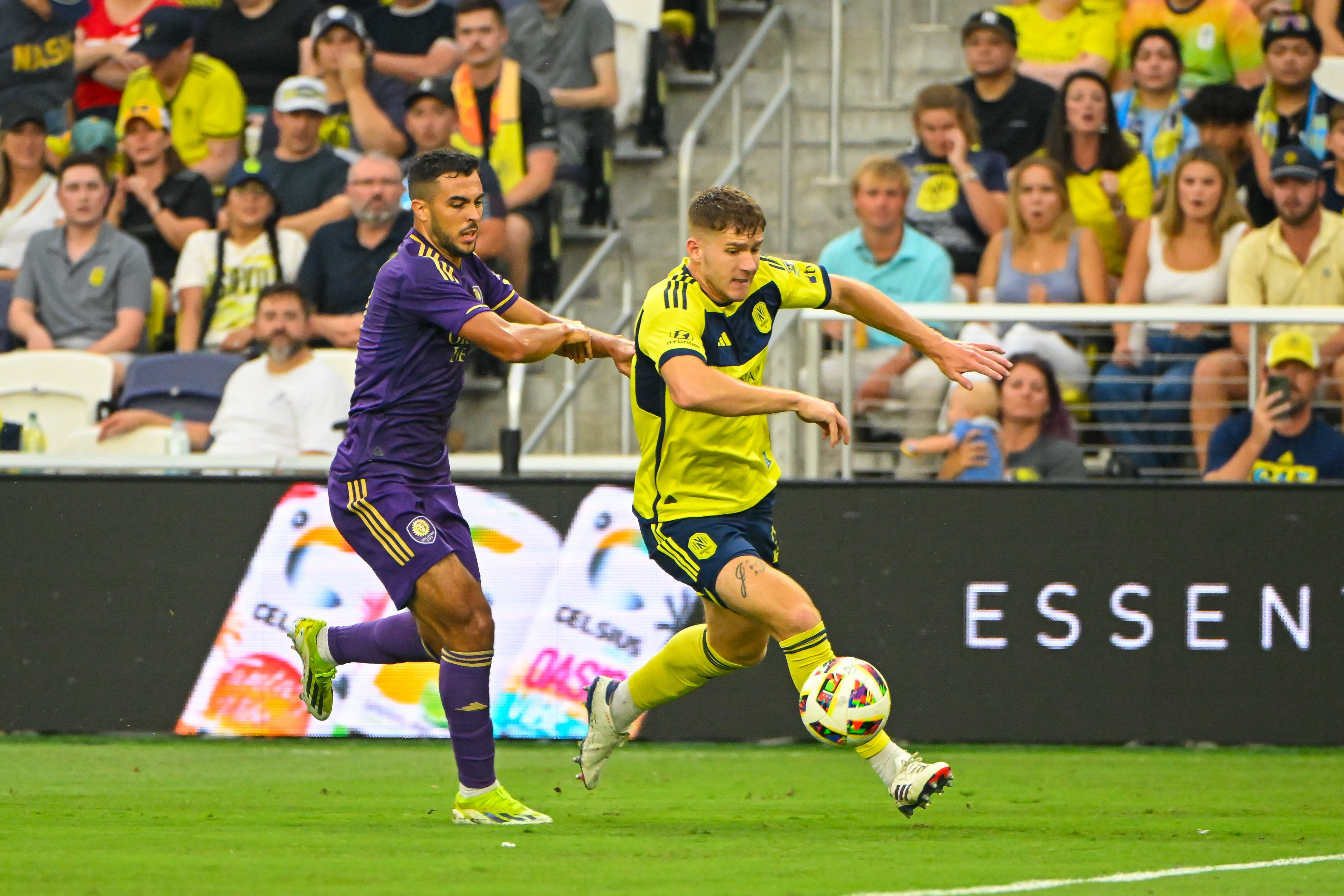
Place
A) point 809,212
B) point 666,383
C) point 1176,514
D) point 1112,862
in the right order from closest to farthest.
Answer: point 1112,862
point 666,383
point 1176,514
point 809,212

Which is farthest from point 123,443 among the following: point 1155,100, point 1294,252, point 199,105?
point 1294,252

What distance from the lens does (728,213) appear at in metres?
6.35

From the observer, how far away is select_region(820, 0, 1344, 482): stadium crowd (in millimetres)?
9508

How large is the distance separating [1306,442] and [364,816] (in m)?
5.37

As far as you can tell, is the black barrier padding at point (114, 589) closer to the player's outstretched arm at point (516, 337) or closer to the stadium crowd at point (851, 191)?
the stadium crowd at point (851, 191)

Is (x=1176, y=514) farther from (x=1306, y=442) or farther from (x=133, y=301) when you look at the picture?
(x=133, y=301)

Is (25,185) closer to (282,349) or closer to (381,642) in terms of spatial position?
(282,349)

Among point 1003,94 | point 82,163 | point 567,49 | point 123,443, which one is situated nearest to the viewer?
point 123,443

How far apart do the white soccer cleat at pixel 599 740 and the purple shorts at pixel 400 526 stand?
84cm

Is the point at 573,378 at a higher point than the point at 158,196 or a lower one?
lower

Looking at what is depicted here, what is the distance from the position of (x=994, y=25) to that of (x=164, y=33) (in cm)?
645

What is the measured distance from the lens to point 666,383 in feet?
20.9

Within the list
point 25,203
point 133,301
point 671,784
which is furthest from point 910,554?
point 25,203

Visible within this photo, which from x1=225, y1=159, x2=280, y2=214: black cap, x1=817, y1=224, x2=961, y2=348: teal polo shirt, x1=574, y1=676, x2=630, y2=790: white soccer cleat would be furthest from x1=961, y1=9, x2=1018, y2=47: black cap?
x1=574, y1=676, x2=630, y2=790: white soccer cleat
